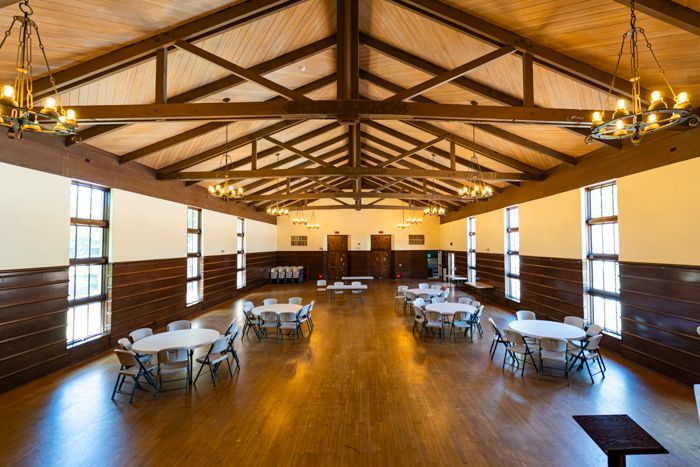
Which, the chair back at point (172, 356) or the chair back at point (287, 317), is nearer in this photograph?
the chair back at point (172, 356)

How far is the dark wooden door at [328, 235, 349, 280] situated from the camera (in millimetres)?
18438

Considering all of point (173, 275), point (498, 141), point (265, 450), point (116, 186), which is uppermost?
point (498, 141)

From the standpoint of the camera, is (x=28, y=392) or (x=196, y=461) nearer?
(x=196, y=461)

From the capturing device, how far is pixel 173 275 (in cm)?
883

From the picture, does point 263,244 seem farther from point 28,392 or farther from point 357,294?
point 28,392

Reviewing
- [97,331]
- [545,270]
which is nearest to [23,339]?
[97,331]

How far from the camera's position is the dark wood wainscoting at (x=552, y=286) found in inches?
285

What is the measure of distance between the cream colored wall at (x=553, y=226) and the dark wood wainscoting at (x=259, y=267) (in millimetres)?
10744

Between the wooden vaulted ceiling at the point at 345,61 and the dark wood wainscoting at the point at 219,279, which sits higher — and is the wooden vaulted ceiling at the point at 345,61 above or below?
above

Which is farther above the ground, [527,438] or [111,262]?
[111,262]

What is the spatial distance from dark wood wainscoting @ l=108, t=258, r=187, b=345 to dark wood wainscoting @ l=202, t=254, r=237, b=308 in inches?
53.4

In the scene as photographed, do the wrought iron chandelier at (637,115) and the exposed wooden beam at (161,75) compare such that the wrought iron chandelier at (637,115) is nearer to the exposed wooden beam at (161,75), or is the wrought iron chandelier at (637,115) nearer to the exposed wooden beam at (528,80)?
the exposed wooden beam at (528,80)

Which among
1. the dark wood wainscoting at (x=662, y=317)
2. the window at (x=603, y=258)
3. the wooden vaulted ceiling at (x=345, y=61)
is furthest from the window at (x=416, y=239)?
the dark wood wainscoting at (x=662, y=317)

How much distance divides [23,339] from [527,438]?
690cm
